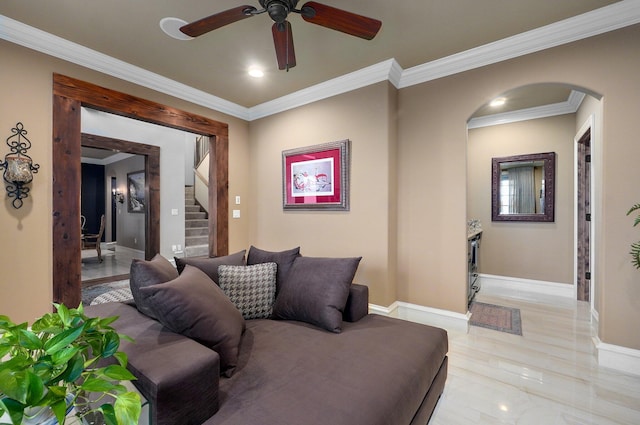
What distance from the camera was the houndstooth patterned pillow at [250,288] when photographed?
79.5 inches

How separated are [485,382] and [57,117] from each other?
4.04 metres

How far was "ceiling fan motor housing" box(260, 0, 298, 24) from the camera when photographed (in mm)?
1703

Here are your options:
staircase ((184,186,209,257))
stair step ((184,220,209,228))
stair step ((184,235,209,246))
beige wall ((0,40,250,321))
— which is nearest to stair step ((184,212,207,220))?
staircase ((184,186,209,257))

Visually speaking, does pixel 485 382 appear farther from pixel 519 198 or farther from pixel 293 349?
pixel 519 198

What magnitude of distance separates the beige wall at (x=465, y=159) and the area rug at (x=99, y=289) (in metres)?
4.16

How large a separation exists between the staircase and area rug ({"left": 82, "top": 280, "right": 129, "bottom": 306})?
129cm

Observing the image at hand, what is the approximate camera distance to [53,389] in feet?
1.82

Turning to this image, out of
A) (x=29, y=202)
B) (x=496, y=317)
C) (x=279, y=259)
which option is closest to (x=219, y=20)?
(x=279, y=259)

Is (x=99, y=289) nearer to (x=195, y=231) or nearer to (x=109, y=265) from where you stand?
(x=109, y=265)

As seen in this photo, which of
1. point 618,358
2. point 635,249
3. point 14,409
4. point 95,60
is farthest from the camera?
point 95,60

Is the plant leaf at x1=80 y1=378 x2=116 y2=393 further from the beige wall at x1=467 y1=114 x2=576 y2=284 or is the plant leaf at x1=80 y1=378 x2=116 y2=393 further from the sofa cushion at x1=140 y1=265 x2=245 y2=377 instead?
the beige wall at x1=467 y1=114 x2=576 y2=284

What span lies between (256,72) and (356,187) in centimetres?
162

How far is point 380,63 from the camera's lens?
9.30 ft

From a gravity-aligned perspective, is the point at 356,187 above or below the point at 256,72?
below
